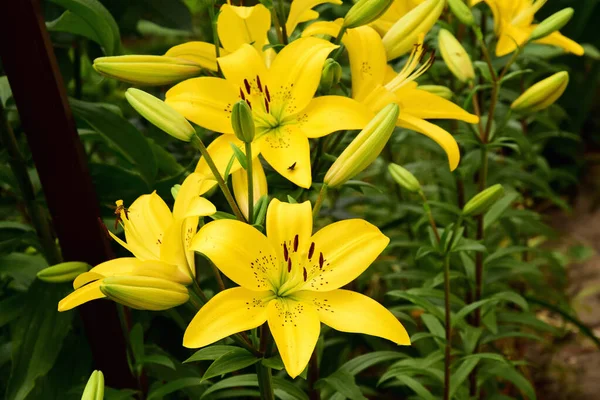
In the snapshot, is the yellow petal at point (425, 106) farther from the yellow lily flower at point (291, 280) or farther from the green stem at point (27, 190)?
the green stem at point (27, 190)

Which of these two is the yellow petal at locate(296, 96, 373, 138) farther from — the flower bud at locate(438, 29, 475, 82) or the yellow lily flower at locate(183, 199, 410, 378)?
the flower bud at locate(438, 29, 475, 82)

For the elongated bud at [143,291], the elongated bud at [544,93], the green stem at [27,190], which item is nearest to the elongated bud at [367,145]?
the elongated bud at [143,291]

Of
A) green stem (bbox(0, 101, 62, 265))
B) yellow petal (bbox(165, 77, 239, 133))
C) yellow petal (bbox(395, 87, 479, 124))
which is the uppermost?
yellow petal (bbox(165, 77, 239, 133))

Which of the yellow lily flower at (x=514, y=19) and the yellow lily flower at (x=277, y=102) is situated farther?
the yellow lily flower at (x=514, y=19)

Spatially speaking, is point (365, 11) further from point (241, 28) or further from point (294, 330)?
point (294, 330)

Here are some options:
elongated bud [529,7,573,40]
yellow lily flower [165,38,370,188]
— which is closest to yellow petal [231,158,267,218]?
yellow lily flower [165,38,370,188]

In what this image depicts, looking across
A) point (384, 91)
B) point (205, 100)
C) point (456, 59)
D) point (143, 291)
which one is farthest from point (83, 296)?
point (456, 59)
